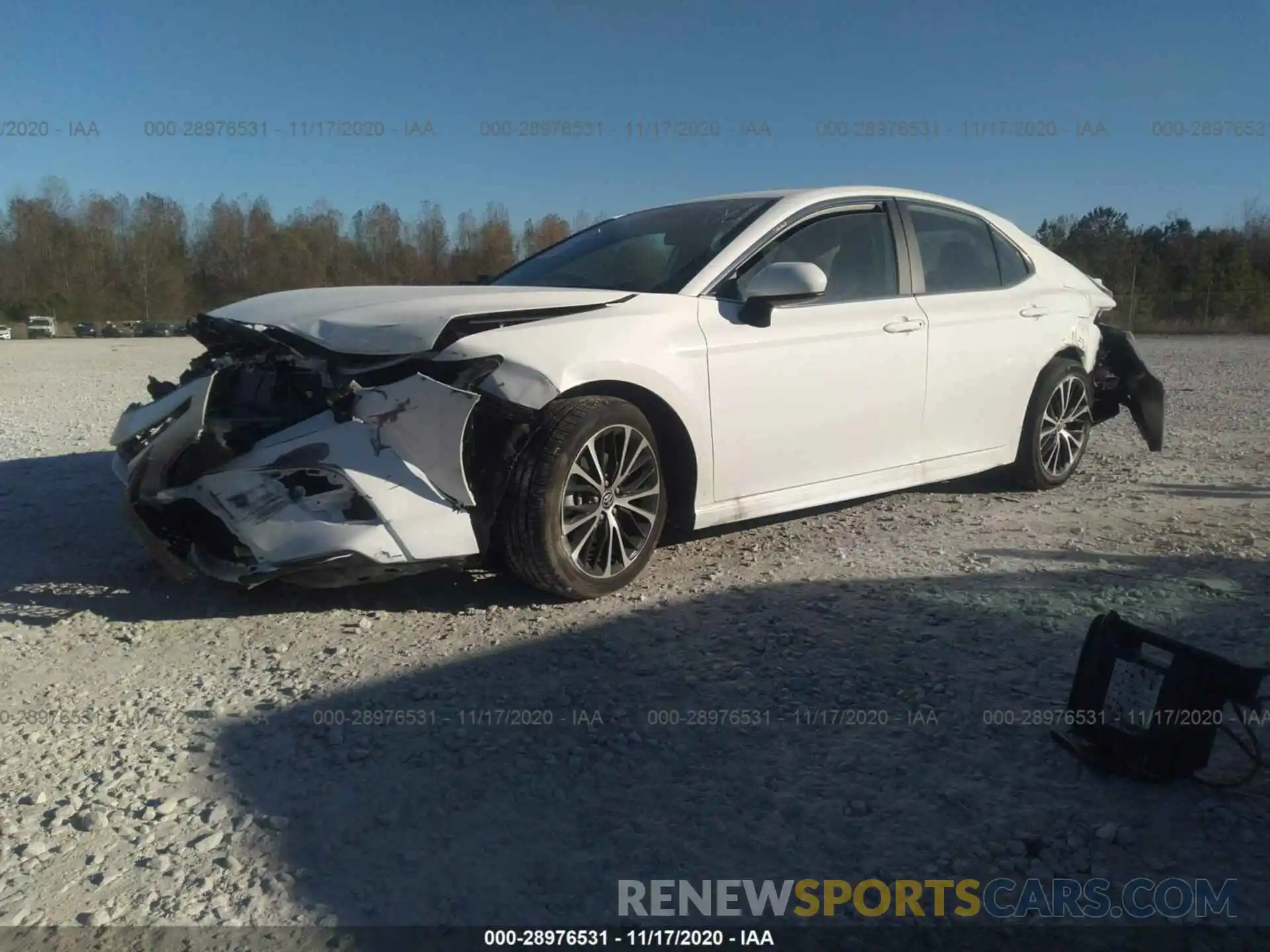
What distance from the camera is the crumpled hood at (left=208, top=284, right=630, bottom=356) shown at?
12.0 ft

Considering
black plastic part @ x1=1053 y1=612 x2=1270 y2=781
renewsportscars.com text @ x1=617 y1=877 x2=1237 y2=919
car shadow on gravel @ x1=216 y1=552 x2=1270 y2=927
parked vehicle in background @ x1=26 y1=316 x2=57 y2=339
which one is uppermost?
parked vehicle in background @ x1=26 y1=316 x2=57 y2=339

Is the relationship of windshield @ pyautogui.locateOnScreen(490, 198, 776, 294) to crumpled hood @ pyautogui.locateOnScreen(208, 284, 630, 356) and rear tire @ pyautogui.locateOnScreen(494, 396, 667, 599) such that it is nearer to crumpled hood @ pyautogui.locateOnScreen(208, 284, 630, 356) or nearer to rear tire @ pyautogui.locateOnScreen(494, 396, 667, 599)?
crumpled hood @ pyautogui.locateOnScreen(208, 284, 630, 356)

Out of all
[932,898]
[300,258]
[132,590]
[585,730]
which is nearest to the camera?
[932,898]

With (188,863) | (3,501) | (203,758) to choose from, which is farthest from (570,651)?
(3,501)

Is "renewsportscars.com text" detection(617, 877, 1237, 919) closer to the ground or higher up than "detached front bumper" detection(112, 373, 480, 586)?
closer to the ground

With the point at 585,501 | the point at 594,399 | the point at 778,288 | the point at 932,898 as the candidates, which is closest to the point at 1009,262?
the point at 778,288

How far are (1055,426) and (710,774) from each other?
4222mm

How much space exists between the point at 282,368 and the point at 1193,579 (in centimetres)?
382

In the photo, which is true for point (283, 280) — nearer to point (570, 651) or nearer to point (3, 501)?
point (3, 501)

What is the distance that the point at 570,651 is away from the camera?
348 cm

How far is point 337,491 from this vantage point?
3510 mm

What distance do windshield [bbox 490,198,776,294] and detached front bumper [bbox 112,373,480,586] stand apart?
128 cm

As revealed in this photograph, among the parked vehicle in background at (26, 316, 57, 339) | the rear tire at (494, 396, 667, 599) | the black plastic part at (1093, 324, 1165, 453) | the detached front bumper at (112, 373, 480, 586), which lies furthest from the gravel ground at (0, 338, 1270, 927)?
the parked vehicle in background at (26, 316, 57, 339)

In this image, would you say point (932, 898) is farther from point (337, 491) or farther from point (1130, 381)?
point (1130, 381)
